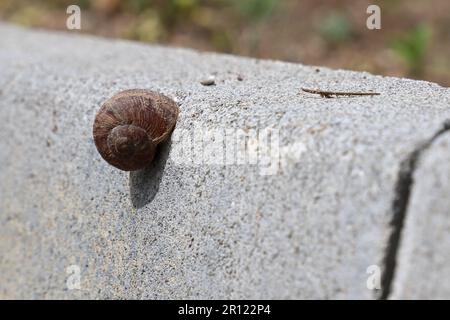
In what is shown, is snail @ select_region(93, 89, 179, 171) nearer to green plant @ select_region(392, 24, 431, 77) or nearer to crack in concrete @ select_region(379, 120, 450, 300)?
crack in concrete @ select_region(379, 120, 450, 300)

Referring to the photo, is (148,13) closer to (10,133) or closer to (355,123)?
(10,133)

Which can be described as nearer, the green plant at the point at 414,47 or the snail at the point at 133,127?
the snail at the point at 133,127

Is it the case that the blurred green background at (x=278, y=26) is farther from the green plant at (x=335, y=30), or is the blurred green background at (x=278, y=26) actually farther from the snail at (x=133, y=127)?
the snail at (x=133, y=127)

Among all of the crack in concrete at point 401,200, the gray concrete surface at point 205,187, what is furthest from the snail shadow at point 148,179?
the crack in concrete at point 401,200

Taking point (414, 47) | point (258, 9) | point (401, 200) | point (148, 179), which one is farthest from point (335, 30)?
point (401, 200)

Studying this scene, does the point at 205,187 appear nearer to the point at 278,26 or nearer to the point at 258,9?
the point at 258,9

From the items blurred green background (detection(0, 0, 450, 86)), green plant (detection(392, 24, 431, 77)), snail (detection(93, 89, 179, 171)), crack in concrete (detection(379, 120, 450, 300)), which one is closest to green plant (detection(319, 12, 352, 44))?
blurred green background (detection(0, 0, 450, 86))

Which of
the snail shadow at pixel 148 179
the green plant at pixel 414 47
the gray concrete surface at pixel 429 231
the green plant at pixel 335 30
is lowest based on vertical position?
the gray concrete surface at pixel 429 231

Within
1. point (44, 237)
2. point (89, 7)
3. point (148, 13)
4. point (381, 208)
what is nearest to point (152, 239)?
point (44, 237)
